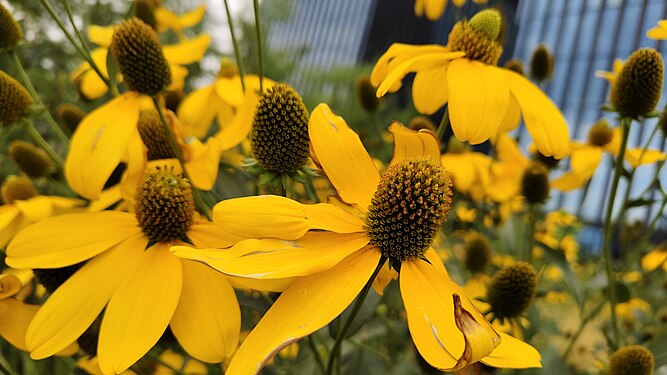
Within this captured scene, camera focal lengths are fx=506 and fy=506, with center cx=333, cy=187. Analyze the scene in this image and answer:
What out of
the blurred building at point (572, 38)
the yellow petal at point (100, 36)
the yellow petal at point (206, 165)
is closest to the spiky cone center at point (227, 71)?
the yellow petal at point (100, 36)

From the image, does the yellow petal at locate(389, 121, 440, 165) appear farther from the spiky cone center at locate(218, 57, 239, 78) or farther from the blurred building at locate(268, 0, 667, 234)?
the blurred building at locate(268, 0, 667, 234)

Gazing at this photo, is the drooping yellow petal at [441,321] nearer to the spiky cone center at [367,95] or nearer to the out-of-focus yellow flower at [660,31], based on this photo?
the out-of-focus yellow flower at [660,31]

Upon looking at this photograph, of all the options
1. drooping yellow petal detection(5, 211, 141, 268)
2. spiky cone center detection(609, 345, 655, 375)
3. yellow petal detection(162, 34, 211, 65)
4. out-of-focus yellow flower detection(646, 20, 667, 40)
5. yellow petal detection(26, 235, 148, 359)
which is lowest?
spiky cone center detection(609, 345, 655, 375)

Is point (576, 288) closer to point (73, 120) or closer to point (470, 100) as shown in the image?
point (470, 100)

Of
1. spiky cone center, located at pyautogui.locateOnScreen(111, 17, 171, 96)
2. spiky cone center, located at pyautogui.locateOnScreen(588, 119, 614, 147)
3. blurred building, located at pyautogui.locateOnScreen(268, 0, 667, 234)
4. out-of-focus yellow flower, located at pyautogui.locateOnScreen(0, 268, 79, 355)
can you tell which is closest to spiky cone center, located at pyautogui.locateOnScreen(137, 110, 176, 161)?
spiky cone center, located at pyautogui.locateOnScreen(111, 17, 171, 96)

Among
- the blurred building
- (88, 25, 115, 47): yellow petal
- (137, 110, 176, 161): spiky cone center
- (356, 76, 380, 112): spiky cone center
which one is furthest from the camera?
the blurred building

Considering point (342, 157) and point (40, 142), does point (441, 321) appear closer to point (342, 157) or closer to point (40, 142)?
point (342, 157)

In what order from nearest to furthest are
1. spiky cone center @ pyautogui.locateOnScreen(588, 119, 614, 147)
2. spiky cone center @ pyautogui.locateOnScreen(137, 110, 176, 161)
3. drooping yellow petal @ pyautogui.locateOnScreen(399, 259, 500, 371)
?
1. drooping yellow petal @ pyautogui.locateOnScreen(399, 259, 500, 371)
2. spiky cone center @ pyautogui.locateOnScreen(137, 110, 176, 161)
3. spiky cone center @ pyautogui.locateOnScreen(588, 119, 614, 147)
